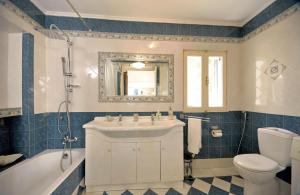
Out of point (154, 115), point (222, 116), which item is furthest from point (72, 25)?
point (222, 116)

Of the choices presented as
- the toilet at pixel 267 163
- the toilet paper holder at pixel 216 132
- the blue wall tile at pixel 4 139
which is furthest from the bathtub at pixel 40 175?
the toilet paper holder at pixel 216 132

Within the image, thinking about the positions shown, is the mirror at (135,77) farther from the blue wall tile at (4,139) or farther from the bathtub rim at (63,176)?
the blue wall tile at (4,139)

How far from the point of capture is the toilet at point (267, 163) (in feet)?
5.48

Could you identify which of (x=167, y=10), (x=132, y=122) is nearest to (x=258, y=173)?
(x=132, y=122)

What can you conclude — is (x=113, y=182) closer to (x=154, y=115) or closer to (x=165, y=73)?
(x=154, y=115)

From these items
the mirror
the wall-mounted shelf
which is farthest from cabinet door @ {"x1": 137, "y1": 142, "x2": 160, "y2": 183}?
the wall-mounted shelf

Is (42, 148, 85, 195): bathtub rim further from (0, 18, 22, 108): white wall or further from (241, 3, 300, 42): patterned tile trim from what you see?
(241, 3, 300, 42): patterned tile trim

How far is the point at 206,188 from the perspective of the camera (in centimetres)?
218

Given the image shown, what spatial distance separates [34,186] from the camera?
1.86 metres

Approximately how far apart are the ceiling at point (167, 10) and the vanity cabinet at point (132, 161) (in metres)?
1.79

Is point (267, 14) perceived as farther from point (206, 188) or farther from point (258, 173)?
point (206, 188)

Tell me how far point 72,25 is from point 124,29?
2.71 feet

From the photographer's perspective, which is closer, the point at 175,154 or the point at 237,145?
the point at 175,154

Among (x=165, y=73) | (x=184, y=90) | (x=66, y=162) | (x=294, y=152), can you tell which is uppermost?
(x=165, y=73)
